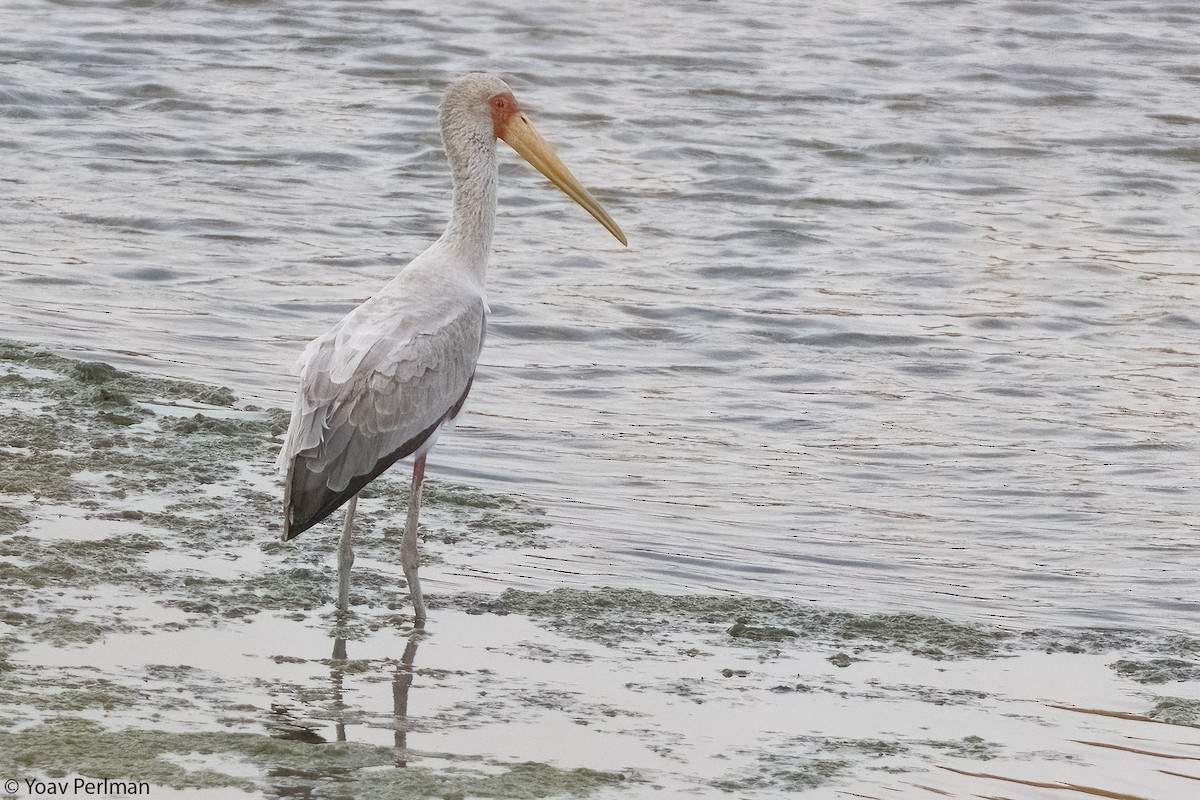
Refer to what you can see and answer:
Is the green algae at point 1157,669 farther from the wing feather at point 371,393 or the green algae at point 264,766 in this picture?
the wing feather at point 371,393

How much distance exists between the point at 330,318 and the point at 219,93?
243 inches

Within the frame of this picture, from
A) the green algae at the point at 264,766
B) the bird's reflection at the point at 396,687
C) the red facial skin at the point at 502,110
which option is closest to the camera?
the green algae at the point at 264,766

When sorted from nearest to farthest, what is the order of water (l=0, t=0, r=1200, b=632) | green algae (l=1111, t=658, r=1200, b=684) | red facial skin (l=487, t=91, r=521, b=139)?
green algae (l=1111, t=658, r=1200, b=684) → red facial skin (l=487, t=91, r=521, b=139) → water (l=0, t=0, r=1200, b=632)

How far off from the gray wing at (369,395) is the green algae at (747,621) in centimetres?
66

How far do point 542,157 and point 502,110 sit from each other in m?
0.34

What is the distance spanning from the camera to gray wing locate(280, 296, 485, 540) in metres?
6.16

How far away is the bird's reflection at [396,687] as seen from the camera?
5.18m

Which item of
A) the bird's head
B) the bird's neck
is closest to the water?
the bird's neck

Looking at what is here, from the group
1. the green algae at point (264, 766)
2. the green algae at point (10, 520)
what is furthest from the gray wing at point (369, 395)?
the green algae at point (264, 766)

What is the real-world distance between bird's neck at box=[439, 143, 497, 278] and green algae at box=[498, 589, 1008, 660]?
1314mm

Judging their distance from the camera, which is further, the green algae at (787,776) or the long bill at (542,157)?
the long bill at (542,157)

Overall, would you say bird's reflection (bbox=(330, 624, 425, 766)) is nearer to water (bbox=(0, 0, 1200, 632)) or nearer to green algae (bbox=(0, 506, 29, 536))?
water (bbox=(0, 0, 1200, 632))

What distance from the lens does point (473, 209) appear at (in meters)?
7.10

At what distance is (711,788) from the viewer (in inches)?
197
